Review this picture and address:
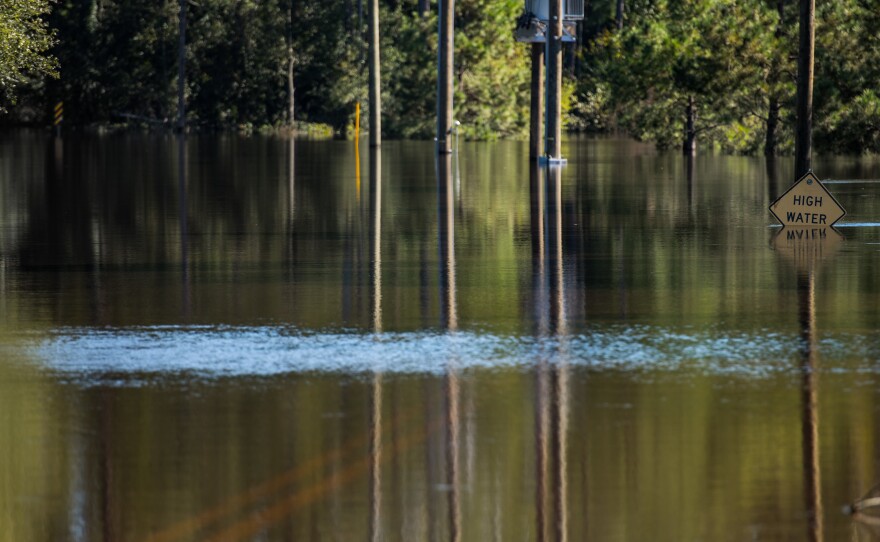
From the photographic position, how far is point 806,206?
23078mm

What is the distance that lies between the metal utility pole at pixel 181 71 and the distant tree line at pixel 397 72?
140 inches

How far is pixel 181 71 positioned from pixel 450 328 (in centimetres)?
6454

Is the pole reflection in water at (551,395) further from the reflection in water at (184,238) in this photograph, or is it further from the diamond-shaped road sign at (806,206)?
the diamond-shaped road sign at (806,206)

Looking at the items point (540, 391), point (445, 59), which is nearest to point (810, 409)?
point (540, 391)

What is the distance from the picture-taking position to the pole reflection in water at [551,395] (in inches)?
307

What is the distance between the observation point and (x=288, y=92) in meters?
81.6

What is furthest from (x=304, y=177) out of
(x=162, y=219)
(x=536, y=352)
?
(x=536, y=352)

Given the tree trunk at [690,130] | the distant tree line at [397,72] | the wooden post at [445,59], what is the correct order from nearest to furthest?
1. the wooden post at [445,59]
2. the distant tree line at [397,72]
3. the tree trunk at [690,130]

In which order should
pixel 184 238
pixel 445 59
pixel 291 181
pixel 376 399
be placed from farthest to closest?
1. pixel 445 59
2. pixel 291 181
3. pixel 184 238
4. pixel 376 399

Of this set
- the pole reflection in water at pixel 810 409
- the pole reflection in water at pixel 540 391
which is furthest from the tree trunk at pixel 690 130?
the pole reflection in water at pixel 810 409

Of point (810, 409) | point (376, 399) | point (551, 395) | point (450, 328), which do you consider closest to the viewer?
point (810, 409)

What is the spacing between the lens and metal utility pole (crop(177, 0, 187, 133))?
7588 cm

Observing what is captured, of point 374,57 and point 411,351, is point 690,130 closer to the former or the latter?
point 374,57

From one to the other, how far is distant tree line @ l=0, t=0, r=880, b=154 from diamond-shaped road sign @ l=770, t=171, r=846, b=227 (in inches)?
929
